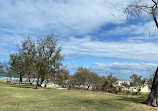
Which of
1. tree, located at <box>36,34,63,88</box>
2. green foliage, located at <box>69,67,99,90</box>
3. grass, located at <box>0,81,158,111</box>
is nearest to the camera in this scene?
grass, located at <box>0,81,158,111</box>

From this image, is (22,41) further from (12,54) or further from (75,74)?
(75,74)

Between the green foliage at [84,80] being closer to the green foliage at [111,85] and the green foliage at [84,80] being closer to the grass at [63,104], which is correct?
the green foliage at [111,85]

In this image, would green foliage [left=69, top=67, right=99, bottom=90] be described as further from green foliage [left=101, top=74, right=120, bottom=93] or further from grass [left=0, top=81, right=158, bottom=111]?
grass [left=0, top=81, right=158, bottom=111]

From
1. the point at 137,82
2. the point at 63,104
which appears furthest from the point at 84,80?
the point at 63,104

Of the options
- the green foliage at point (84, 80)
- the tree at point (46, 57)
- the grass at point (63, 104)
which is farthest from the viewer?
the green foliage at point (84, 80)

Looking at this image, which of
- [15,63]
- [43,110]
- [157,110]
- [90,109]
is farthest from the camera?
A: [15,63]

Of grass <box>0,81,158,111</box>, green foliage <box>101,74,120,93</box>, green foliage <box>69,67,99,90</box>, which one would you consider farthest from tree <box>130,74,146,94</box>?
grass <box>0,81,158,111</box>

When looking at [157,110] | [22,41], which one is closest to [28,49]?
[22,41]

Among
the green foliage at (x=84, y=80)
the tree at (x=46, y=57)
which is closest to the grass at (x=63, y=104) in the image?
the tree at (x=46, y=57)

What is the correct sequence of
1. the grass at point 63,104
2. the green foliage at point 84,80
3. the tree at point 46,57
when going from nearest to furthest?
the grass at point 63,104
the tree at point 46,57
the green foliage at point 84,80

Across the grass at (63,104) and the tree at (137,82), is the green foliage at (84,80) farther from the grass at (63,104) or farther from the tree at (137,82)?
the grass at (63,104)

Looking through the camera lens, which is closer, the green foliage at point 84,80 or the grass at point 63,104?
the grass at point 63,104

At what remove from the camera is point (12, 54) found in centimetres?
4031

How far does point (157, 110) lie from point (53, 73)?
66.6ft
